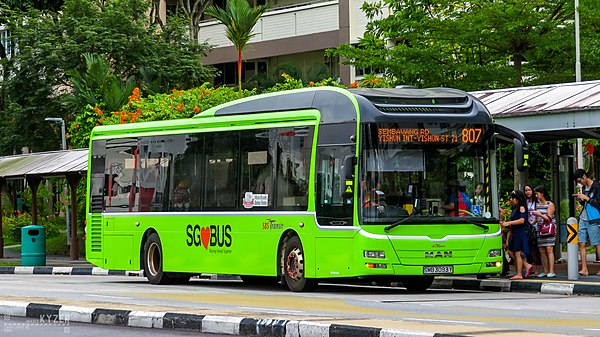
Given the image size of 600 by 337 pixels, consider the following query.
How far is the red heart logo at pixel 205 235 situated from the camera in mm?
23266

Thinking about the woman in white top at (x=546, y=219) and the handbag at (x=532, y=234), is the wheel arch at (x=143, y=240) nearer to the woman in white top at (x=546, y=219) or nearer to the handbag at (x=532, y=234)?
the handbag at (x=532, y=234)

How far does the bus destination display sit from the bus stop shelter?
16597mm

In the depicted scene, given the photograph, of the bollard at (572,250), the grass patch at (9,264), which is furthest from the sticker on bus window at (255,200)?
the grass patch at (9,264)

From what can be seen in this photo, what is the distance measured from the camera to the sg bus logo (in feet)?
74.8

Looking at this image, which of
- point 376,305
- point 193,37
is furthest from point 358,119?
point 193,37

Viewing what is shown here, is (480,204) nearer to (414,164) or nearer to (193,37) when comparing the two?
(414,164)

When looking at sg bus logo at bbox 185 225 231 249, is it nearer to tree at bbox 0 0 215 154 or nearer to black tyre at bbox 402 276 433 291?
black tyre at bbox 402 276 433 291

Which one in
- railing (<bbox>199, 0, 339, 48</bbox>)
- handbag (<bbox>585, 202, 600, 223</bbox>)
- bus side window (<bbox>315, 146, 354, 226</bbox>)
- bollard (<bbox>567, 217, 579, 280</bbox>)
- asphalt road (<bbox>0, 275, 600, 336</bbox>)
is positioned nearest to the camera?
asphalt road (<bbox>0, 275, 600, 336</bbox>)

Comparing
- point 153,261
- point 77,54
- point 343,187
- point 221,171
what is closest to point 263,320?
point 343,187

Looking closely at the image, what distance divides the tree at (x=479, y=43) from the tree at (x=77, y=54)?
61.6ft

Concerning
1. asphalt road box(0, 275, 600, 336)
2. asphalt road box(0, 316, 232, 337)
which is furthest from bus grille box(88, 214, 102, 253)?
asphalt road box(0, 316, 232, 337)

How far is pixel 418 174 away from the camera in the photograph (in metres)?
20.3

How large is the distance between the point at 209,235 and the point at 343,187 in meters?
3.98

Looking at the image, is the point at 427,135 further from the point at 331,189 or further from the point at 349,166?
the point at 331,189
